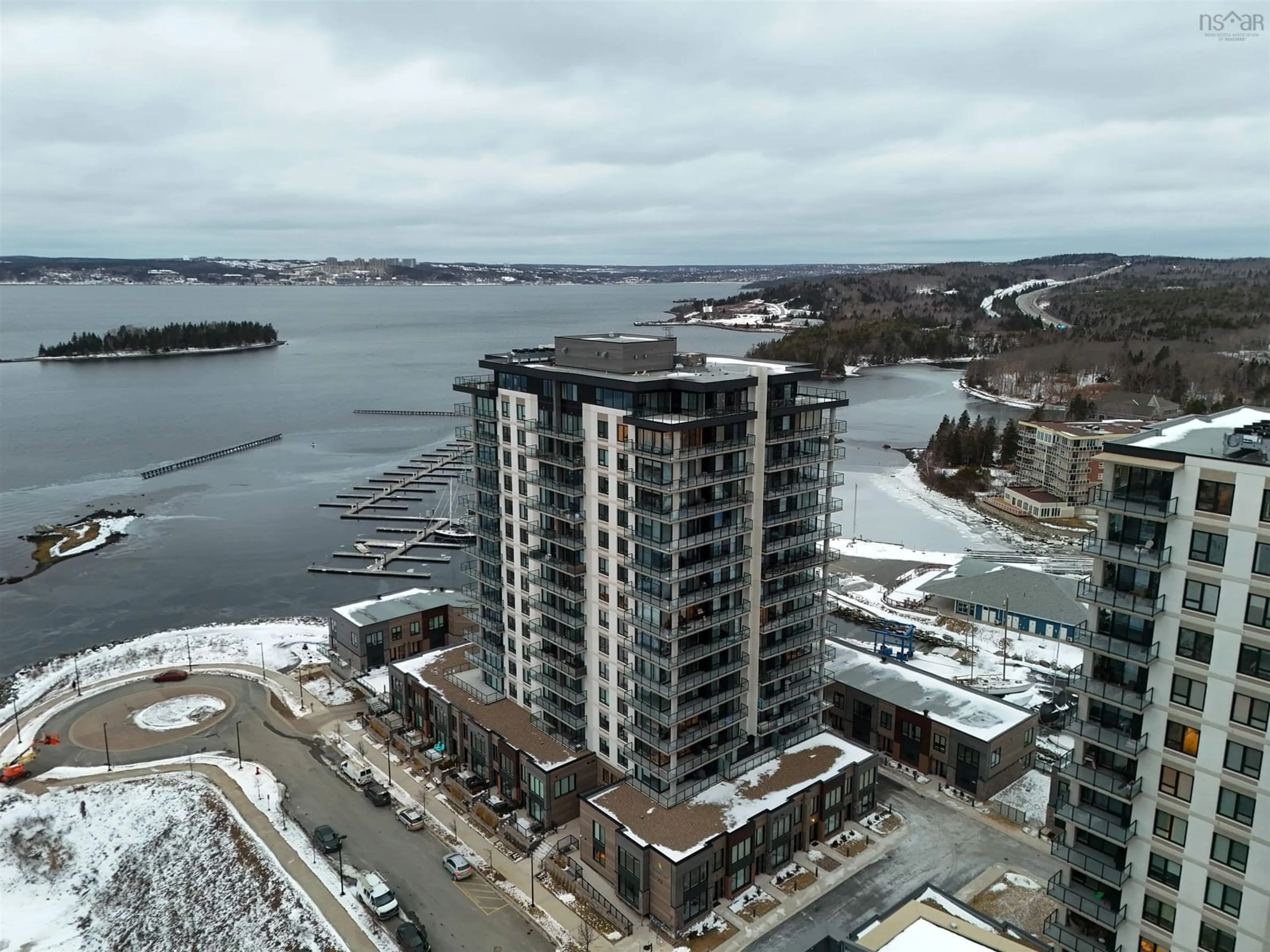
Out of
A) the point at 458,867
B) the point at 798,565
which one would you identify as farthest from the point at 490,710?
the point at 798,565

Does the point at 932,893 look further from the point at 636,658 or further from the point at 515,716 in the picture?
the point at 515,716

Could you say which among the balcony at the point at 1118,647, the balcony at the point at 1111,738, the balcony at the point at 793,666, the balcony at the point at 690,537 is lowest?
the balcony at the point at 793,666

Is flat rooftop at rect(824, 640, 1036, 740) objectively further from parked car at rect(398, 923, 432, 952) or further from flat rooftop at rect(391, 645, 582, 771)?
parked car at rect(398, 923, 432, 952)

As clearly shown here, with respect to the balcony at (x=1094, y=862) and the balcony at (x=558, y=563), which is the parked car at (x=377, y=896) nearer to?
the balcony at (x=558, y=563)

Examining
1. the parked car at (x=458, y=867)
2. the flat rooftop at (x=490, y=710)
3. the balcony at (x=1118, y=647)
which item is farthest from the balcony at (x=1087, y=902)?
the parked car at (x=458, y=867)

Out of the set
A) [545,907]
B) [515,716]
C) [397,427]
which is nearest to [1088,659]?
[545,907]

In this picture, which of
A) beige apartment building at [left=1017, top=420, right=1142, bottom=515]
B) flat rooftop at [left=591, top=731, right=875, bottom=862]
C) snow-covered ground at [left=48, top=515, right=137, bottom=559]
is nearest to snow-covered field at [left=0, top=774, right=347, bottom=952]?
flat rooftop at [left=591, top=731, right=875, bottom=862]
